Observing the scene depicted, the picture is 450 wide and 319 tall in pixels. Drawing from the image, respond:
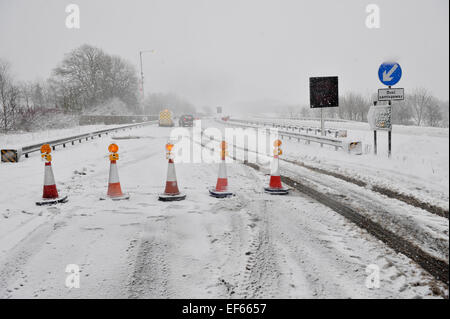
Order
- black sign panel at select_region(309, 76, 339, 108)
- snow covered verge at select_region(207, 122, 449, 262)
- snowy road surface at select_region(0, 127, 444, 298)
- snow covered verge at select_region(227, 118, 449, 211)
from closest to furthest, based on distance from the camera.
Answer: snowy road surface at select_region(0, 127, 444, 298)
snow covered verge at select_region(207, 122, 449, 262)
snow covered verge at select_region(227, 118, 449, 211)
black sign panel at select_region(309, 76, 339, 108)

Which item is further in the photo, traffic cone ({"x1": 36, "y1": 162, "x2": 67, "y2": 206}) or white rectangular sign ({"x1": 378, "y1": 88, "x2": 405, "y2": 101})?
white rectangular sign ({"x1": 378, "y1": 88, "x2": 405, "y2": 101})

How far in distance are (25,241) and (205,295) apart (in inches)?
108

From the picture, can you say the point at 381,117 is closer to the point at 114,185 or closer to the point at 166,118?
the point at 114,185

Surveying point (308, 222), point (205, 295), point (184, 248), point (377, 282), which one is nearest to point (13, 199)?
point (184, 248)

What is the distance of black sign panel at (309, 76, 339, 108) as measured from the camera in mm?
16625

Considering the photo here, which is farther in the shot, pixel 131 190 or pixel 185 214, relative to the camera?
pixel 131 190

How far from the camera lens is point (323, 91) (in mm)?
16734

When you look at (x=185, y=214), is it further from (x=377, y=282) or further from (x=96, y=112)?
(x=96, y=112)

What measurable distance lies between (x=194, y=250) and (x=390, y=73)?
9657 mm

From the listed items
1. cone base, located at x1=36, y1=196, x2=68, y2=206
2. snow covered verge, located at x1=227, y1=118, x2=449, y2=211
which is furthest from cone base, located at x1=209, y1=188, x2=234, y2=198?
snow covered verge, located at x1=227, y1=118, x2=449, y2=211

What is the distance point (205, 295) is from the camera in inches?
107

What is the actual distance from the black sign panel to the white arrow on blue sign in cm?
627

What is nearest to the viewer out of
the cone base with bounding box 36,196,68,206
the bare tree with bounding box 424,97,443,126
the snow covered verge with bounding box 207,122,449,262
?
the snow covered verge with bounding box 207,122,449,262

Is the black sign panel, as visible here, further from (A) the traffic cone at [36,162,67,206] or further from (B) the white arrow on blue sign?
(A) the traffic cone at [36,162,67,206]
